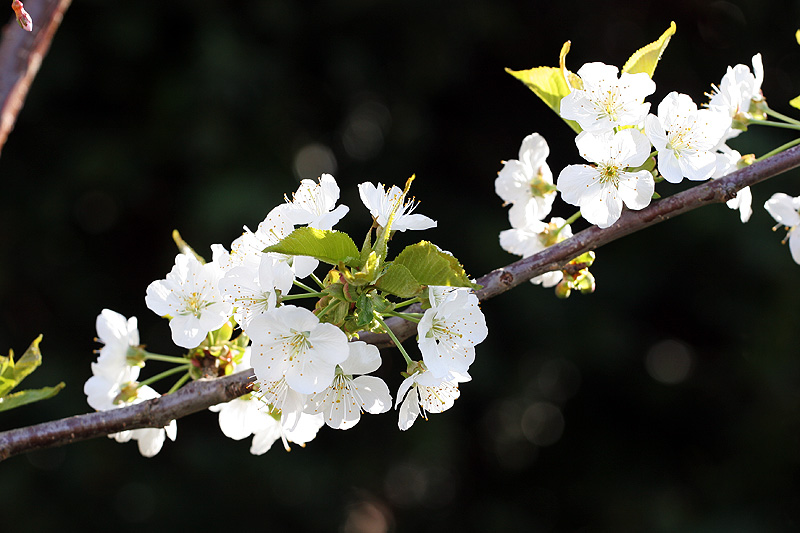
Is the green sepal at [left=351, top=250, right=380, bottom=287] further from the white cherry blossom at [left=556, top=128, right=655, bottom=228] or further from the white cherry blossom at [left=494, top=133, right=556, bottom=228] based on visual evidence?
the white cherry blossom at [left=494, top=133, right=556, bottom=228]

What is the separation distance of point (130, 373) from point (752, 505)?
7.74ft

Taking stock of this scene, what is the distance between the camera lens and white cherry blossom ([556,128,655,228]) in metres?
0.54

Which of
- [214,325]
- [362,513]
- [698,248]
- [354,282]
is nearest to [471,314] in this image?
[354,282]

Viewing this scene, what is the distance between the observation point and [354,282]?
0.49m

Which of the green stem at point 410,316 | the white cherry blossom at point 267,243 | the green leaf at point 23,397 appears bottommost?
the green leaf at point 23,397

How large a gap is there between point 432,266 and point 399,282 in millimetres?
25

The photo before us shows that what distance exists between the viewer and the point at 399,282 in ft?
1.57

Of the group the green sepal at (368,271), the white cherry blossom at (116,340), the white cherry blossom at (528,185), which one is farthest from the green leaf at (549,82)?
the white cherry blossom at (116,340)

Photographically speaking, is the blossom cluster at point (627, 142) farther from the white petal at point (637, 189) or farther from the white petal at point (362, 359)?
the white petal at point (362, 359)

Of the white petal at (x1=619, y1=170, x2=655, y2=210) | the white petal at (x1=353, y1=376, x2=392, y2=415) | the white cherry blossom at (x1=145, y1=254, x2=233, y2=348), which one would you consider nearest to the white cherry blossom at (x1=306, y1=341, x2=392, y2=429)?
the white petal at (x1=353, y1=376, x2=392, y2=415)

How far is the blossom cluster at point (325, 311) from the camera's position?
485mm

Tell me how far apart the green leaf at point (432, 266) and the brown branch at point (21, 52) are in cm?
48

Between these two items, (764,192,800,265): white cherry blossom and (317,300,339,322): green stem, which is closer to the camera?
(317,300,339,322): green stem

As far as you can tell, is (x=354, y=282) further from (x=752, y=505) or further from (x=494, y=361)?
(x=752, y=505)
